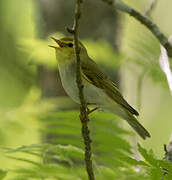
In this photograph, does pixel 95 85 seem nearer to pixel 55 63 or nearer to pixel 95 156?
pixel 95 156

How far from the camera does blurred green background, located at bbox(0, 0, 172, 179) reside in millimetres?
3729

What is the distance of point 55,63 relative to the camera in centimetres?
483

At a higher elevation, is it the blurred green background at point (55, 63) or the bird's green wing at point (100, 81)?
the blurred green background at point (55, 63)

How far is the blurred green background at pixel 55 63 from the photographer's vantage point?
147 inches

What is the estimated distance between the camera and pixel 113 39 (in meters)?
5.90

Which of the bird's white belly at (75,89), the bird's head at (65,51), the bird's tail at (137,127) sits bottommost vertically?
the bird's tail at (137,127)

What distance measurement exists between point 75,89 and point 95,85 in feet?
1.08

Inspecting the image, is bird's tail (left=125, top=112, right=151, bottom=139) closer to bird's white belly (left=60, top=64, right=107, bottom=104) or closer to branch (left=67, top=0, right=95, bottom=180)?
bird's white belly (left=60, top=64, right=107, bottom=104)

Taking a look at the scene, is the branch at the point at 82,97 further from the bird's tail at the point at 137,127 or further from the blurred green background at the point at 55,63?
the bird's tail at the point at 137,127

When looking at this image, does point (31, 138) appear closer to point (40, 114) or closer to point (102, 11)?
point (102, 11)

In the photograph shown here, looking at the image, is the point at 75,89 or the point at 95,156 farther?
the point at 75,89

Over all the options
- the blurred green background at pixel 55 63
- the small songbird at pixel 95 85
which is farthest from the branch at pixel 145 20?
the small songbird at pixel 95 85

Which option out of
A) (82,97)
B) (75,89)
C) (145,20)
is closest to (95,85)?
(75,89)

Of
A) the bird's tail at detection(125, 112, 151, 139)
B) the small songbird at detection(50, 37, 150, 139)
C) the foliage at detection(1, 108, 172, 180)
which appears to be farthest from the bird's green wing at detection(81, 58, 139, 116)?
the foliage at detection(1, 108, 172, 180)
